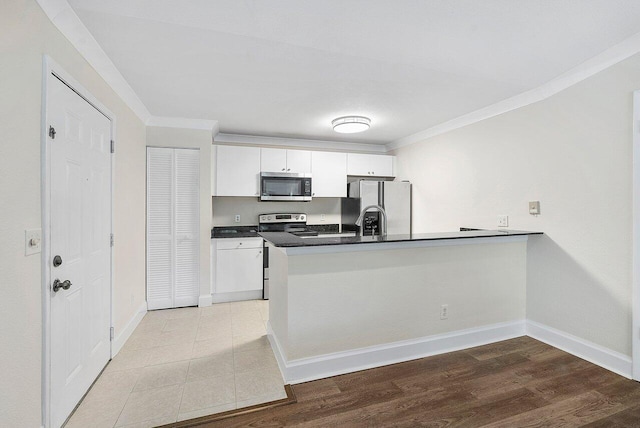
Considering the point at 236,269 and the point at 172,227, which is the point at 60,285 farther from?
the point at 236,269

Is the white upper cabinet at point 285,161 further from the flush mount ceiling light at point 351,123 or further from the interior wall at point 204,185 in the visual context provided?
the flush mount ceiling light at point 351,123

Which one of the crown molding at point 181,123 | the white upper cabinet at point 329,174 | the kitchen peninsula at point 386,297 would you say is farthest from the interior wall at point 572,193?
the crown molding at point 181,123

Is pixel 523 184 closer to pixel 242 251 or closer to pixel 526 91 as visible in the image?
pixel 526 91

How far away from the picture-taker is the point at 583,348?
242 cm

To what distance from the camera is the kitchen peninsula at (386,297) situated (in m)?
2.12

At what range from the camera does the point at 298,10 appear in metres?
1.67

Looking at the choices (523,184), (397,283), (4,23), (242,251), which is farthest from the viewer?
(242,251)

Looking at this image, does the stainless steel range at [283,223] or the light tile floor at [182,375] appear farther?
the stainless steel range at [283,223]

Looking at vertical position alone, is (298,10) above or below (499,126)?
above

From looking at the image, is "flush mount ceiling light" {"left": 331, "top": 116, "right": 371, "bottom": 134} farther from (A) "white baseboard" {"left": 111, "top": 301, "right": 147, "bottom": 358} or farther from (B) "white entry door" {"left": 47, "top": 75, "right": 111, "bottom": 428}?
(A) "white baseboard" {"left": 111, "top": 301, "right": 147, "bottom": 358}

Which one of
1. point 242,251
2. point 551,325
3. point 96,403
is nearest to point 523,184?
point 551,325

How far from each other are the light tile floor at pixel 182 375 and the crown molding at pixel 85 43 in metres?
2.27

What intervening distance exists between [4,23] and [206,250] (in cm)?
285

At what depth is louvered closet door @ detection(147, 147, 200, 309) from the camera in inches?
142
